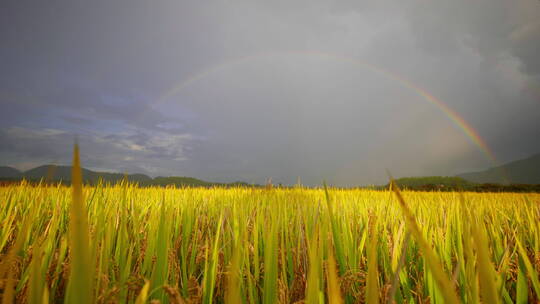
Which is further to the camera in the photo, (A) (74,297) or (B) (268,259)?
(B) (268,259)

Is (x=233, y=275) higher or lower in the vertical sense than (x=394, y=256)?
higher

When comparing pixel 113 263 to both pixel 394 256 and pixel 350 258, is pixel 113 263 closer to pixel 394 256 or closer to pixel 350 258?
pixel 350 258

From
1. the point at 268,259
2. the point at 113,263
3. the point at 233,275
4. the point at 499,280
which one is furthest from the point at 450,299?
the point at 113,263

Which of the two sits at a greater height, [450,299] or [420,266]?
[450,299]

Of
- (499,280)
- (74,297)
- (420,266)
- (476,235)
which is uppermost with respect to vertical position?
(476,235)

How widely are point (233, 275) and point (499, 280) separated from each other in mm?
1027

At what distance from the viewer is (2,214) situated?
1.86 metres

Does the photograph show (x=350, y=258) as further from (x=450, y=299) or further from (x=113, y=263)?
(x=113, y=263)

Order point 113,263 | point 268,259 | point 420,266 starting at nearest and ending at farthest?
point 268,259 → point 113,263 → point 420,266

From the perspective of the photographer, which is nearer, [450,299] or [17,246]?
[450,299]

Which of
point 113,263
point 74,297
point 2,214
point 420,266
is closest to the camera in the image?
point 74,297

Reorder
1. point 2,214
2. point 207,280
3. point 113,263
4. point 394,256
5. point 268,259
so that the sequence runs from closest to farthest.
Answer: point 268,259 < point 207,280 < point 394,256 < point 113,263 < point 2,214

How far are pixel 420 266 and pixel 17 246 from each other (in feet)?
5.81

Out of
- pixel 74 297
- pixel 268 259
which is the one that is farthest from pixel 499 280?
pixel 74 297
